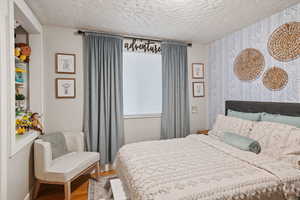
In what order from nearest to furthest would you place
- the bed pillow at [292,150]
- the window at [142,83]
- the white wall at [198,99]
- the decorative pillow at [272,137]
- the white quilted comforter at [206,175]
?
the white quilted comforter at [206,175], the bed pillow at [292,150], the decorative pillow at [272,137], the window at [142,83], the white wall at [198,99]

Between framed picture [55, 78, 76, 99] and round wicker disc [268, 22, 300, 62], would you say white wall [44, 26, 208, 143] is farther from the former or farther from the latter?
round wicker disc [268, 22, 300, 62]

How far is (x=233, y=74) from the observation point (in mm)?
3109

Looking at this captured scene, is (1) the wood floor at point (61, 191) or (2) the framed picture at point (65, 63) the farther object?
(2) the framed picture at point (65, 63)

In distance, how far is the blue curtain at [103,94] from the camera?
2891 millimetres

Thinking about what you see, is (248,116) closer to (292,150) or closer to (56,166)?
(292,150)

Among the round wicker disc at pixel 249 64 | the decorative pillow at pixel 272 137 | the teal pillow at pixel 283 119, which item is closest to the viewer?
the decorative pillow at pixel 272 137

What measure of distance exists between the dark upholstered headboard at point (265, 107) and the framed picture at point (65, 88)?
2.93m

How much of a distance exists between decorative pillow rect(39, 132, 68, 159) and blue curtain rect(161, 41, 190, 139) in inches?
72.4

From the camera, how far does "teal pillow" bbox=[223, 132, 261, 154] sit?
1939 millimetres

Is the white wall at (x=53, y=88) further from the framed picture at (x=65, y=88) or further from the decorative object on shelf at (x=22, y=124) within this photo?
the decorative object on shelf at (x=22, y=124)

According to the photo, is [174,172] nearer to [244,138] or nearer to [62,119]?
[244,138]

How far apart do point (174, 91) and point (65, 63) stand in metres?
2.16

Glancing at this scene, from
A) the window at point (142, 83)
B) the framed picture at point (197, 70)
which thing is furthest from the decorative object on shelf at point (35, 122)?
the framed picture at point (197, 70)

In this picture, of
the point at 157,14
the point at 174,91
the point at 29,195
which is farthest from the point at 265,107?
the point at 29,195
